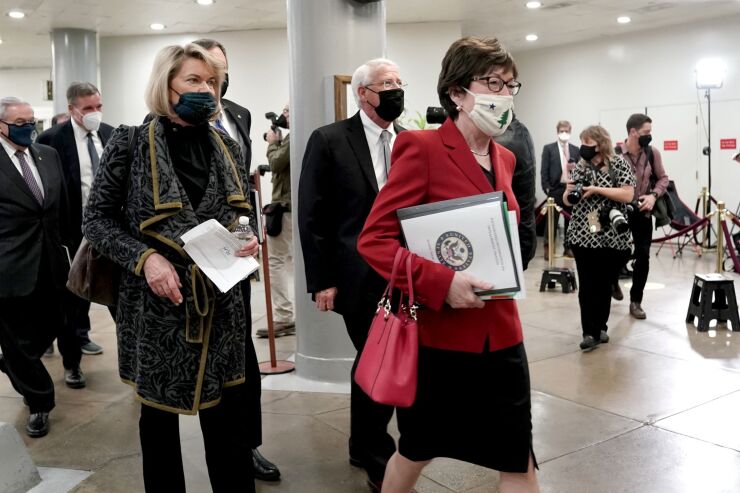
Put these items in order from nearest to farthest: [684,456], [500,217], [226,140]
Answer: [500,217] → [226,140] → [684,456]

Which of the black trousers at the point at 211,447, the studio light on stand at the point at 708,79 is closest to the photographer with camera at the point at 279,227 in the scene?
the black trousers at the point at 211,447

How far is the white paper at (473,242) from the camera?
2.11 meters

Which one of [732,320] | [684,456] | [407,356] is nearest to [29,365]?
[407,356]

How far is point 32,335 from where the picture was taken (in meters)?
4.40

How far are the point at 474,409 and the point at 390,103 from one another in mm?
1587

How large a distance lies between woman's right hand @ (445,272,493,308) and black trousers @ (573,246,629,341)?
151 inches

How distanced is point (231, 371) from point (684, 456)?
2.41 metres

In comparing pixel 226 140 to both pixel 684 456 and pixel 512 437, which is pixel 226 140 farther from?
pixel 684 456

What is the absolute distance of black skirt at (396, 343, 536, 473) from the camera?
2.31 meters

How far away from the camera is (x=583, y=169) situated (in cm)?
589

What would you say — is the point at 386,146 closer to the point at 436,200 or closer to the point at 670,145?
the point at 436,200

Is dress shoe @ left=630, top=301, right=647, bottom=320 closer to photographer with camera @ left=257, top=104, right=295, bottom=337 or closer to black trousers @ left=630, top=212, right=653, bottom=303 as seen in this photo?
black trousers @ left=630, top=212, right=653, bottom=303

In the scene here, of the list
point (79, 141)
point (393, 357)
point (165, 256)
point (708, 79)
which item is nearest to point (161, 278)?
point (165, 256)

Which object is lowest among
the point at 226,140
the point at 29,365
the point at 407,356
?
the point at 29,365
